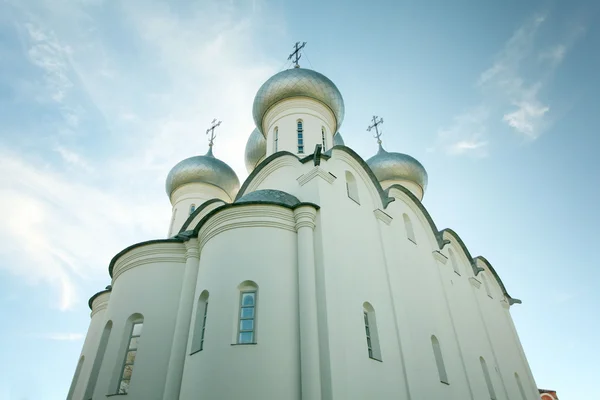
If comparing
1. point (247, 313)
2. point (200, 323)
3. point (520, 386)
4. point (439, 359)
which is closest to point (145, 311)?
point (200, 323)

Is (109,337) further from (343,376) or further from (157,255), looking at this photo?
(343,376)

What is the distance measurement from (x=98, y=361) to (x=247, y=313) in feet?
12.1

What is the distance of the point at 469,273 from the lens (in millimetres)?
14375

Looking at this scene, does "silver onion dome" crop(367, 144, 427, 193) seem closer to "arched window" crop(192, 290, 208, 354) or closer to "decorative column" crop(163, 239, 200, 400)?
"decorative column" crop(163, 239, 200, 400)

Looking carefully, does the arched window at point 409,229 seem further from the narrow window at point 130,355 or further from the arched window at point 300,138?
the narrow window at point 130,355

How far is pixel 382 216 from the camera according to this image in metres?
9.88

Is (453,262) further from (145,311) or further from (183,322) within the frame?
(145,311)

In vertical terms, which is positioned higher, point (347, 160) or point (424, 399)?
point (347, 160)

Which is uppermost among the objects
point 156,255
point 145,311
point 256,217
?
point 156,255

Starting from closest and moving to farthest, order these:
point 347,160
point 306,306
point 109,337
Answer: point 306,306
point 109,337
point 347,160

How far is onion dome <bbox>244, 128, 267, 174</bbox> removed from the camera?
1504cm

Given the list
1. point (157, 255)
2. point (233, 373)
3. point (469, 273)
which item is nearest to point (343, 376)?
point (233, 373)

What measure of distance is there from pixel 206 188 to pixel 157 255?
5821 millimetres

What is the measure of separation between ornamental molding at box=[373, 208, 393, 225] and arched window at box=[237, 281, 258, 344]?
382 cm
